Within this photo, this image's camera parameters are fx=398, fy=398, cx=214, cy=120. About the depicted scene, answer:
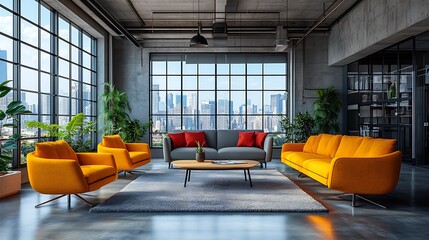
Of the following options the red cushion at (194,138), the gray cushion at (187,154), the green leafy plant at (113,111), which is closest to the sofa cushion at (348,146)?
the gray cushion at (187,154)

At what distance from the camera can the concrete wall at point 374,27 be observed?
7.52m

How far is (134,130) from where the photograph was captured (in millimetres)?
11945

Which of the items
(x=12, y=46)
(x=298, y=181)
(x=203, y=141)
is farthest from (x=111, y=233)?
(x=203, y=141)

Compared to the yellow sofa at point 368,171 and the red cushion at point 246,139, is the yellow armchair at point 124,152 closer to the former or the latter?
the red cushion at point 246,139

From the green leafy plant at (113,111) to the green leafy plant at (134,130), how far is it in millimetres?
154

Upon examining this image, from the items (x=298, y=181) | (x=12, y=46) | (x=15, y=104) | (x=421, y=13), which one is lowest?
(x=298, y=181)

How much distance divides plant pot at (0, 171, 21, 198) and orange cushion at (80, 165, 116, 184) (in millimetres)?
1273

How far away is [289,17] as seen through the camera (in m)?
11.6

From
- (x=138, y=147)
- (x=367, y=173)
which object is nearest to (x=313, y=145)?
(x=367, y=173)

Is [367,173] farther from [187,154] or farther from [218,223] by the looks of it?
[187,154]

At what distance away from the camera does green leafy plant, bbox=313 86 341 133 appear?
1202 centimetres

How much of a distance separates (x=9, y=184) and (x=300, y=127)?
8.22 m

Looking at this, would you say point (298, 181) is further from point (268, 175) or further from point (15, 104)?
point (15, 104)

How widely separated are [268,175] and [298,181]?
2.80ft
